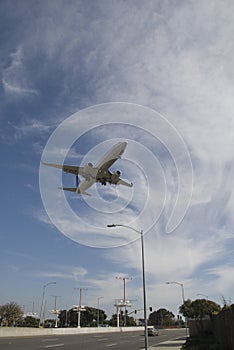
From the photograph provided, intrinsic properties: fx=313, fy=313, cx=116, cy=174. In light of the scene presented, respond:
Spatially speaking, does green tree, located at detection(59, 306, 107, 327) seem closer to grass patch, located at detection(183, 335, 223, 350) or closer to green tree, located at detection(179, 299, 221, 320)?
green tree, located at detection(179, 299, 221, 320)

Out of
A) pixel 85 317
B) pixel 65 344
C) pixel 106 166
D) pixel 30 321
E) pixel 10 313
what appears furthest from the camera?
pixel 85 317

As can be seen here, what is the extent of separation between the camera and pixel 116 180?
34.9m

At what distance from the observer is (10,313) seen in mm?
122000

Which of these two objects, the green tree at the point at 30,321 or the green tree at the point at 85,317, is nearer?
the green tree at the point at 30,321

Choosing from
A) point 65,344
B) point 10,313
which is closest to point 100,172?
point 65,344

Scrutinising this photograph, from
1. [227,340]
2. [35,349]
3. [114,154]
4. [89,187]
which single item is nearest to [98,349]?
[35,349]

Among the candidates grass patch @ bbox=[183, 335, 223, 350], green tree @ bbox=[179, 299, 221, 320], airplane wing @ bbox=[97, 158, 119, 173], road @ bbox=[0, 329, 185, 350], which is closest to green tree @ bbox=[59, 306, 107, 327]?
green tree @ bbox=[179, 299, 221, 320]

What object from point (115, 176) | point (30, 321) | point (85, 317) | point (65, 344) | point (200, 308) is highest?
point (115, 176)

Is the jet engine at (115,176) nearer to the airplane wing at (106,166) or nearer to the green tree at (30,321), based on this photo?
the airplane wing at (106,166)

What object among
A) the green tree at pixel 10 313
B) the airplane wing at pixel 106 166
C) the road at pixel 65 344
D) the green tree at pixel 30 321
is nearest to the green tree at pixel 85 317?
the green tree at pixel 30 321

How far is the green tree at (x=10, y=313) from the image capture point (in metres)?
121

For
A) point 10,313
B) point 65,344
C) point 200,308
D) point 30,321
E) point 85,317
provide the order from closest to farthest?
point 65,344 < point 200,308 < point 10,313 < point 30,321 < point 85,317

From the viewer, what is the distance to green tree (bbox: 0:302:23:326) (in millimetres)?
120562

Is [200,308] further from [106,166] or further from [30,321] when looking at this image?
[30,321]
